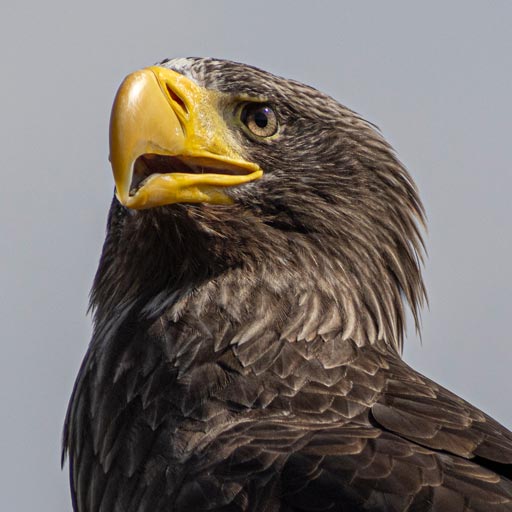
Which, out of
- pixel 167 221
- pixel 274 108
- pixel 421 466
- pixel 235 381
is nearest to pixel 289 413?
pixel 235 381

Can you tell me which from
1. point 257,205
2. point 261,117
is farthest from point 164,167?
point 261,117

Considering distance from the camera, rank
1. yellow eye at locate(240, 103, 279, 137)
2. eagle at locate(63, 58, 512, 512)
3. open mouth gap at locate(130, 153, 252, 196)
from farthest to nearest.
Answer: yellow eye at locate(240, 103, 279, 137), open mouth gap at locate(130, 153, 252, 196), eagle at locate(63, 58, 512, 512)

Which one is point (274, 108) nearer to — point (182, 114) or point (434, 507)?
point (182, 114)

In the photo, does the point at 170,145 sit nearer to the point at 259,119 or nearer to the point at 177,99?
the point at 177,99

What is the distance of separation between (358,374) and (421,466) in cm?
64

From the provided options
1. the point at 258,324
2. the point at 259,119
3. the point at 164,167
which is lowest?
the point at 258,324

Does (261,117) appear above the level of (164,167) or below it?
above

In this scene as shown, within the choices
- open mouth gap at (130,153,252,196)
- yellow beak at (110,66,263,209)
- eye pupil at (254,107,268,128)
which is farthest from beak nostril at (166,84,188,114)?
eye pupil at (254,107,268,128)

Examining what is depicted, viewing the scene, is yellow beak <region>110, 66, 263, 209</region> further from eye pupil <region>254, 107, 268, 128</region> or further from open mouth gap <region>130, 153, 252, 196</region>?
eye pupil <region>254, 107, 268, 128</region>

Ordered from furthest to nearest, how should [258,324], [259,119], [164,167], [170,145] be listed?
[259,119], [258,324], [164,167], [170,145]

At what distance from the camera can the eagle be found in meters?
4.48

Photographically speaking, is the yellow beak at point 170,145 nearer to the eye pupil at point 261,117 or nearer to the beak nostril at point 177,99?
the beak nostril at point 177,99

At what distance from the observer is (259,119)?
540 centimetres

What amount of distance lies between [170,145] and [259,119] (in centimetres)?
53
